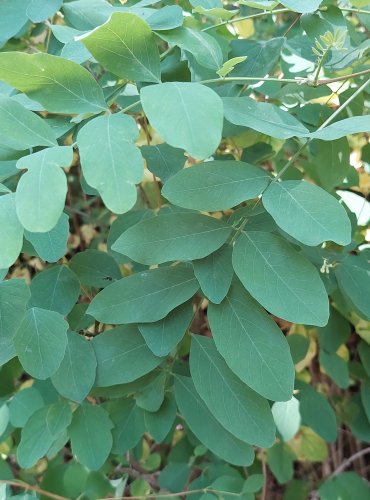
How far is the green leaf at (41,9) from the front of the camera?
0.84 metres

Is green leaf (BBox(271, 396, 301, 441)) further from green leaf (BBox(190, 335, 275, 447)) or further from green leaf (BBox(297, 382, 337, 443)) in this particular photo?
green leaf (BBox(190, 335, 275, 447))

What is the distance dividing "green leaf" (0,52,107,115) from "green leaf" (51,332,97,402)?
0.28m

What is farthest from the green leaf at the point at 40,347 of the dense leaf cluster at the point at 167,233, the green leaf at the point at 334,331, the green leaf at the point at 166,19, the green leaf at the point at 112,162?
the green leaf at the point at 334,331

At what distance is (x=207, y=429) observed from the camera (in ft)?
2.62

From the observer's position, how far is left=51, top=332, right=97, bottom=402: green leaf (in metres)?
0.75

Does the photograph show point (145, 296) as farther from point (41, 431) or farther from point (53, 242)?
point (41, 431)

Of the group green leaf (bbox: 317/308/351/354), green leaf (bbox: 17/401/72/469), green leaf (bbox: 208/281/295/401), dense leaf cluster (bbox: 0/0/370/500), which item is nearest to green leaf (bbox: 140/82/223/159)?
dense leaf cluster (bbox: 0/0/370/500)

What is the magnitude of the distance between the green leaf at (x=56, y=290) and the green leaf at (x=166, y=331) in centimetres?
13

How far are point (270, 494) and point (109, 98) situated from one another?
1.15 m

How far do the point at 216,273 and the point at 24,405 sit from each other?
15.2 inches

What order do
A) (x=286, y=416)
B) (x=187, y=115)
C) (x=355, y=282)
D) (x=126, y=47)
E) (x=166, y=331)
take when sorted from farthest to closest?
(x=286, y=416) → (x=355, y=282) → (x=166, y=331) → (x=126, y=47) → (x=187, y=115)

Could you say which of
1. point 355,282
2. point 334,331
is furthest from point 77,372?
point 334,331

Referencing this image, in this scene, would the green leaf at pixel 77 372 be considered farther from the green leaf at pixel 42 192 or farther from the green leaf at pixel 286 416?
the green leaf at pixel 286 416

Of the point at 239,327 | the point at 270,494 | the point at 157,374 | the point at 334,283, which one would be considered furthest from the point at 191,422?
the point at 270,494
